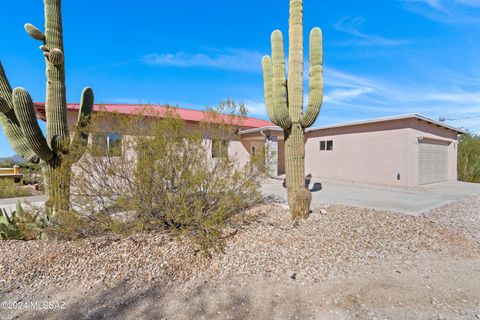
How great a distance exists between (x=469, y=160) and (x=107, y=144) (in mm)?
21765

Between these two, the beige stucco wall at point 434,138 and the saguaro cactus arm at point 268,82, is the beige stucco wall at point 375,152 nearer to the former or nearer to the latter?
the beige stucco wall at point 434,138

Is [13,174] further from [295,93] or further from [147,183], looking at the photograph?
[295,93]

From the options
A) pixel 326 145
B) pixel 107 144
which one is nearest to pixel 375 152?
pixel 326 145

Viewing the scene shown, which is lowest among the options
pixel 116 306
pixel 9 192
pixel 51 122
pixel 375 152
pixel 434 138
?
pixel 116 306

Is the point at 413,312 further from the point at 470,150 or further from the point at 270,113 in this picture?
the point at 470,150

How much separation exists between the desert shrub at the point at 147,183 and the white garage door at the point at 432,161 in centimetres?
1226

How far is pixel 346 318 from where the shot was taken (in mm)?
2490

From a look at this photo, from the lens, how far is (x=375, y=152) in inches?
496

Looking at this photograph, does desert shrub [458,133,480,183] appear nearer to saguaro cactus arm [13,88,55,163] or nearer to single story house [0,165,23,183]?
saguaro cactus arm [13,88,55,163]

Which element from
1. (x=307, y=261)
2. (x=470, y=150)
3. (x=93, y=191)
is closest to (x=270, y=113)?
(x=307, y=261)

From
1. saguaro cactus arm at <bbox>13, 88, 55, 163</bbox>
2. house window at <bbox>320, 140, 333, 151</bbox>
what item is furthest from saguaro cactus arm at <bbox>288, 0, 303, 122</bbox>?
house window at <bbox>320, 140, 333, 151</bbox>

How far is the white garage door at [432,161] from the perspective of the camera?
39.9 ft

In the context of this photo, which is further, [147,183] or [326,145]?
[326,145]

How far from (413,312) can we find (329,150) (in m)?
13.0
